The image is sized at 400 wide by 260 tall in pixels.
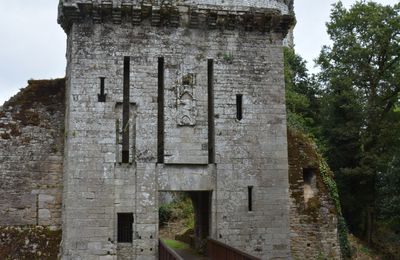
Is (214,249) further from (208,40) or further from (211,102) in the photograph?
(208,40)

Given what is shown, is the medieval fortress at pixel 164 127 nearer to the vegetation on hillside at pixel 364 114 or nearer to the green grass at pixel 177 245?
the green grass at pixel 177 245

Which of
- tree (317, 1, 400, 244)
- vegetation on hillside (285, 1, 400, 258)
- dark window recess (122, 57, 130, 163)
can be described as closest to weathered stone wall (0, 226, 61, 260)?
dark window recess (122, 57, 130, 163)

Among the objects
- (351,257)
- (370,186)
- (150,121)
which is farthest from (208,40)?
(370,186)

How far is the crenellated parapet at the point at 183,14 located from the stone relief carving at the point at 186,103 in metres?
1.50

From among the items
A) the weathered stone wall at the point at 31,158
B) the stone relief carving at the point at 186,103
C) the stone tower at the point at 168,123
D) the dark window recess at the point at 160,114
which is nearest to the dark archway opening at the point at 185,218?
the stone tower at the point at 168,123

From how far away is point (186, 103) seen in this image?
13.6m

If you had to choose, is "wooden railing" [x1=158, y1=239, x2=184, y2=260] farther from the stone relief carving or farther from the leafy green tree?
the leafy green tree

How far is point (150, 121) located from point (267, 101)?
3180 millimetres

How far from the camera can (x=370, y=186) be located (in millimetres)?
22859

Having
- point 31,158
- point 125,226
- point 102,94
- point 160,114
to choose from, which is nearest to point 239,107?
point 160,114

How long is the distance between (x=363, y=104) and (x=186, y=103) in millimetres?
11681

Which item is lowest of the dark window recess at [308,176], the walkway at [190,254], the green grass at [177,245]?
the green grass at [177,245]

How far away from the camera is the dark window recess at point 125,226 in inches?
512

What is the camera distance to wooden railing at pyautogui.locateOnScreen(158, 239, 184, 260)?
32.8 feet
